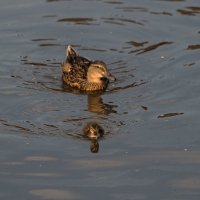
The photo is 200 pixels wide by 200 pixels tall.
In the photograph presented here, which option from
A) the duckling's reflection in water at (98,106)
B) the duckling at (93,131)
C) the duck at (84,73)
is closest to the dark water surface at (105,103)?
the duckling's reflection in water at (98,106)

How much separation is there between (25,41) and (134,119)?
4.57 m

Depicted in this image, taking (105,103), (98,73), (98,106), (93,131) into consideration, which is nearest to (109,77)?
(98,73)

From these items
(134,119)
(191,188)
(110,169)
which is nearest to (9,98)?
(134,119)

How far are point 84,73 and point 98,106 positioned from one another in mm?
1790

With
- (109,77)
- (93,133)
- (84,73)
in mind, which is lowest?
(84,73)

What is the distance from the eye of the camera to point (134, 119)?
42.5 ft

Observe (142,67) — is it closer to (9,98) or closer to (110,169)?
(9,98)

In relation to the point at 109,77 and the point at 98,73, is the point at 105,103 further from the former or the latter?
the point at 98,73

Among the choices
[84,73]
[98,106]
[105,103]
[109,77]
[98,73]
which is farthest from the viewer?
[84,73]

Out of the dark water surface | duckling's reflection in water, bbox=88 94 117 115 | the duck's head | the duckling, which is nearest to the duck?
the duck's head

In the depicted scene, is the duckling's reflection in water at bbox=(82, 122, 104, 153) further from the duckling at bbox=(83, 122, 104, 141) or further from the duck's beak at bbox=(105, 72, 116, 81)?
the duck's beak at bbox=(105, 72, 116, 81)

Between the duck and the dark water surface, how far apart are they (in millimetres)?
251

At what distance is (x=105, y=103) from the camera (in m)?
14.2

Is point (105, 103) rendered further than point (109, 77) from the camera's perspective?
No
